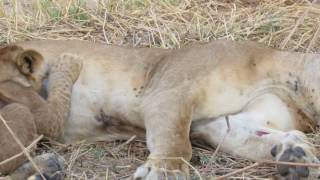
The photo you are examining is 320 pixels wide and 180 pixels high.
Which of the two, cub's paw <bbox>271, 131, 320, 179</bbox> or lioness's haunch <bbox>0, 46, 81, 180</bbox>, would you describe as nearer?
cub's paw <bbox>271, 131, 320, 179</bbox>

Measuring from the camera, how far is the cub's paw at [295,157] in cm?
282

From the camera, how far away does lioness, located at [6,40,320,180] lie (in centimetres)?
331

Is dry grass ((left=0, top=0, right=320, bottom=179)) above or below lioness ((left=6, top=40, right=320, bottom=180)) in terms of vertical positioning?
above

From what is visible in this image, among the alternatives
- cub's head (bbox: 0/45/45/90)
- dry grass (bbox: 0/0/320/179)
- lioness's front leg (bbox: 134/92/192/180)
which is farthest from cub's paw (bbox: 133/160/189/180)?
dry grass (bbox: 0/0/320/179)

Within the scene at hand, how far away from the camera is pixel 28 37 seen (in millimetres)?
4844

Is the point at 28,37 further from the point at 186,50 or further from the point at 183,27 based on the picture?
the point at 186,50

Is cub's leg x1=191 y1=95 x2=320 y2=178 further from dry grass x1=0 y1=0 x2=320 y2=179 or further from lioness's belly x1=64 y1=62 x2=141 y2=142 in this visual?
dry grass x1=0 y1=0 x2=320 y2=179

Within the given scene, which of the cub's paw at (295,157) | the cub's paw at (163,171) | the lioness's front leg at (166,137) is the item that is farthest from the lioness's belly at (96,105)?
the cub's paw at (295,157)

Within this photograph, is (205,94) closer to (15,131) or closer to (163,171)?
(163,171)

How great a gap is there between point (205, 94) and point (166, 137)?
38 cm

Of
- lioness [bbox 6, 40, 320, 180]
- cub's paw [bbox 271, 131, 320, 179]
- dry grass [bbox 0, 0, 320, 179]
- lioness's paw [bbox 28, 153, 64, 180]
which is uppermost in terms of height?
dry grass [bbox 0, 0, 320, 179]

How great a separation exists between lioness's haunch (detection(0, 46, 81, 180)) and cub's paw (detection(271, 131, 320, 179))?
0.87m

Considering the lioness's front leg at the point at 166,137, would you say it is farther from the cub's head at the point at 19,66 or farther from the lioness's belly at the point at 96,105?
the cub's head at the point at 19,66

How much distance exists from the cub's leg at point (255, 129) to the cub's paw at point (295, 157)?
0.36 ft
